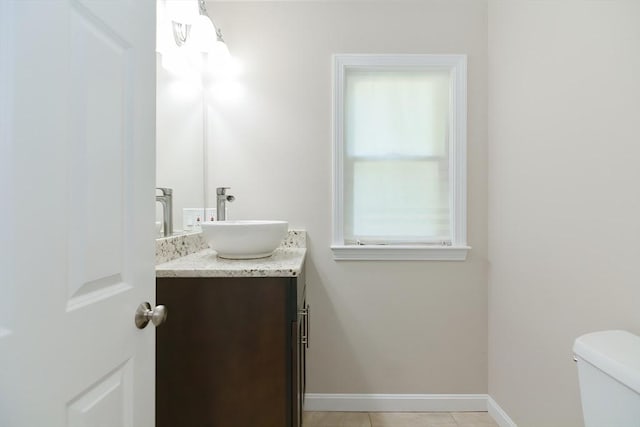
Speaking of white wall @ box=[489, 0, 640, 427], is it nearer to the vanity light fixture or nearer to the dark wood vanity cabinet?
the dark wood vanity cabinet

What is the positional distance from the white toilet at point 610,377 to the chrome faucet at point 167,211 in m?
1.60

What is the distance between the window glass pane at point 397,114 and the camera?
2088 mm

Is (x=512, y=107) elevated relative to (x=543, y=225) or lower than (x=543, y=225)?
elevated

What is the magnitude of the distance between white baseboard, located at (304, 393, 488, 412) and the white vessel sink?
108cm

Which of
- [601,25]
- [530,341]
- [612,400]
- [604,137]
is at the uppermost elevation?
[601,25]

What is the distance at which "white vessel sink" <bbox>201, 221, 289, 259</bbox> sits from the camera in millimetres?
1425

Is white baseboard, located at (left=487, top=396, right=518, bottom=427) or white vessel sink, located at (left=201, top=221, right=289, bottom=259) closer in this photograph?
white vessel sink, located at (left=201, top=221, right=289, bottom=259)

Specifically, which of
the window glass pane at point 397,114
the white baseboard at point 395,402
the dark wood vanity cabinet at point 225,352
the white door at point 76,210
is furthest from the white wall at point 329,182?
the white door at point 76,210

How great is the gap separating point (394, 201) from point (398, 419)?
1.27 meters

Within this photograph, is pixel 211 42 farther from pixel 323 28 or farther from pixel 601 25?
pixel 601 25

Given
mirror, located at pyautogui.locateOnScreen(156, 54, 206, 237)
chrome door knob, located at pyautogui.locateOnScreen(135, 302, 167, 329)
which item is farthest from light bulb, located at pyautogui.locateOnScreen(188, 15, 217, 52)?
chrome door knob, located at pyautogui.locateOnScreen(135, 302, 167, 329)

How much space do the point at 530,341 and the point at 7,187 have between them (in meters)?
1.95

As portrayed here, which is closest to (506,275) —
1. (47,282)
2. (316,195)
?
(316,195)

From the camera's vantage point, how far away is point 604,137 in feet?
3.93
